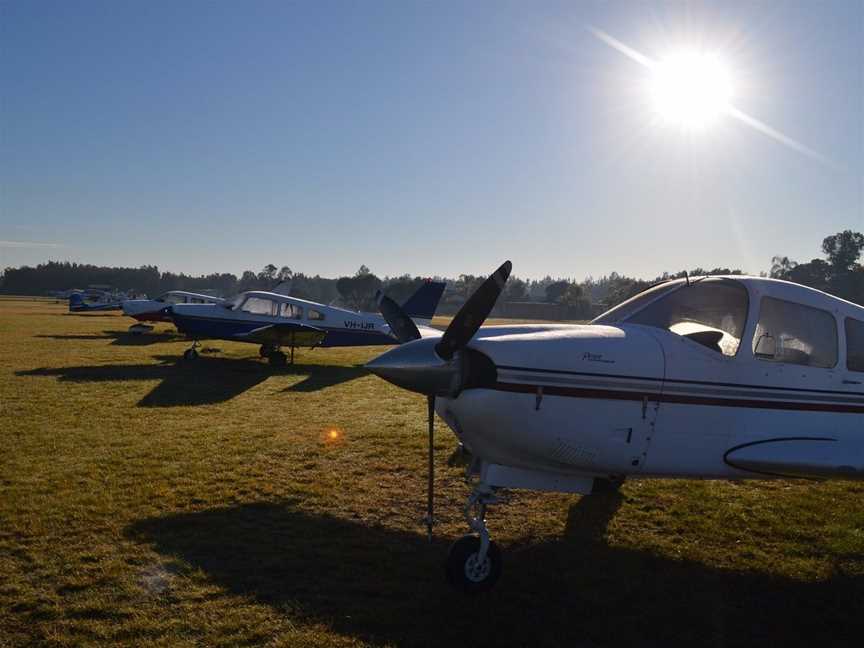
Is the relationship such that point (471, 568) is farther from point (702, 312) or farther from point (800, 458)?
point (702, 312)

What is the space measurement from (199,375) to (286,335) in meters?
3.84

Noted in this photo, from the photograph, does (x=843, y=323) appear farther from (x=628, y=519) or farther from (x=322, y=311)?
(x=322, y=311)

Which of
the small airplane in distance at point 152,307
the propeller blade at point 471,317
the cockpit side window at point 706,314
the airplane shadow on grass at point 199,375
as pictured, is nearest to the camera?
the propeller blade at point 471,317

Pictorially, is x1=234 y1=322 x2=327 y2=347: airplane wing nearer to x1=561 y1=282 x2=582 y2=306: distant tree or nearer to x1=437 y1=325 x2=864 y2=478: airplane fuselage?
x1=437 y1=325 x2=864 y2=478: airplane fuselage

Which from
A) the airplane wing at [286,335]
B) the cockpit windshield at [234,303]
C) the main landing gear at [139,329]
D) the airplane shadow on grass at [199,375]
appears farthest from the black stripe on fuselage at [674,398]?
the main landing gear at [139,329]

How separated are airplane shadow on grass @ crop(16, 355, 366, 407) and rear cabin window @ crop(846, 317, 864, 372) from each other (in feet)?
39.4

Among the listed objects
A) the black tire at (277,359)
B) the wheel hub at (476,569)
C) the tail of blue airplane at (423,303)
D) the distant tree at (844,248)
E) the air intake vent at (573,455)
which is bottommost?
the wheel hub at (476,569)

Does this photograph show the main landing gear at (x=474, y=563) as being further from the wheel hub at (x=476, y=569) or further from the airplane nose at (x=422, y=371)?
the airplane nose at (x=422, y=371)

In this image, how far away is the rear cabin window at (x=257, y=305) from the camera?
20.9 m

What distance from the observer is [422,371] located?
14.3ft

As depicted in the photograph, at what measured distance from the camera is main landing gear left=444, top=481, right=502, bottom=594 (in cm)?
455

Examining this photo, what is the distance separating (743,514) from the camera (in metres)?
6.64

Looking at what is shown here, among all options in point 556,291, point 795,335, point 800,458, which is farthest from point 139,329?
point 556,291

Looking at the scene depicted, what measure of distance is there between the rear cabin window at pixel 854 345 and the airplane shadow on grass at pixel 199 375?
1201 cm
